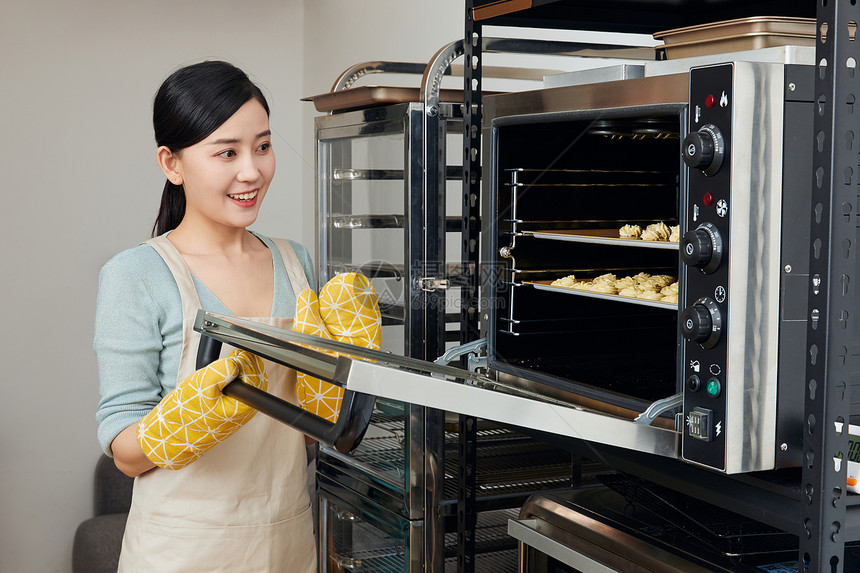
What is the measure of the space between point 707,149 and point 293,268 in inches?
33.0

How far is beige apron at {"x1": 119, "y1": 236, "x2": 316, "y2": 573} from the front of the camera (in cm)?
132

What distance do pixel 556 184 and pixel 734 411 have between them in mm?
481

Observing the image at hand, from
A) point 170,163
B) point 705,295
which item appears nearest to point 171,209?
point 170,163

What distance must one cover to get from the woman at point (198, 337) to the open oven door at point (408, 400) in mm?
318

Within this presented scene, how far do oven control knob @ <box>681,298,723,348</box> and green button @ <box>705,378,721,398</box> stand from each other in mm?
34

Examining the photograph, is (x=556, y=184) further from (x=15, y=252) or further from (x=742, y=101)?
(x=15, y=252)

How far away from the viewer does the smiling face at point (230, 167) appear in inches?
50.7

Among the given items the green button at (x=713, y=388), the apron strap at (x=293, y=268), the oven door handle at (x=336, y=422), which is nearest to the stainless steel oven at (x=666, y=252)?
the green button at (x=713, y=388)

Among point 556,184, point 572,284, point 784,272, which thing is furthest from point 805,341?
point 556,184

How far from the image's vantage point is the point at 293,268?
149 cm

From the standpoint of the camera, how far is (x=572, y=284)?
1153mm

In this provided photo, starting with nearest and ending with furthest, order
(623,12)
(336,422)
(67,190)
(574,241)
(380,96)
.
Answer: (336,422), (574,241), (623,12), (380,96), (67,190)

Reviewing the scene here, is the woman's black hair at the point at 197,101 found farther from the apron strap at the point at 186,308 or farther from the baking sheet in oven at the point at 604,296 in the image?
the baking sheet in oven at the point at 604,296

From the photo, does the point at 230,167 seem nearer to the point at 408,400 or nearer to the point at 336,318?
the point at 336,318
